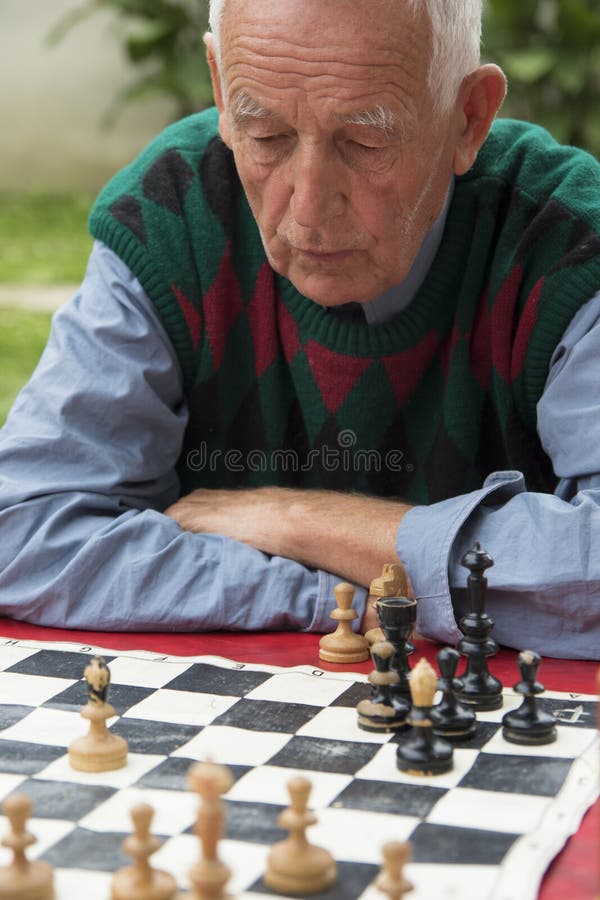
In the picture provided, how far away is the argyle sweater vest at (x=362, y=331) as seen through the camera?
230cm

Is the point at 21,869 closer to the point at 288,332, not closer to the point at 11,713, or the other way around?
the point at 11,713

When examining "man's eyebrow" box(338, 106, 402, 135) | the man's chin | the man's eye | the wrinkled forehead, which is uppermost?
the wrinkled forehead

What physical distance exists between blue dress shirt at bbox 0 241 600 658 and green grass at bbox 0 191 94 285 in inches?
207

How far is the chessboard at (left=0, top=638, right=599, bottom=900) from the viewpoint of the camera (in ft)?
4.01

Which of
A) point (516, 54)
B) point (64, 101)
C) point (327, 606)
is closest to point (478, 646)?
point (327, 606)

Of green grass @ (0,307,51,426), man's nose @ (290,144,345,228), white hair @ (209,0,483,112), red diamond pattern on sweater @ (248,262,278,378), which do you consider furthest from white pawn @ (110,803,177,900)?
green grass @ (0,307,51,426)

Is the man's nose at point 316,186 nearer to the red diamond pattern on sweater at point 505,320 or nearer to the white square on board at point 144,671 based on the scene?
the red diamond pattern on sweater at point 505,320

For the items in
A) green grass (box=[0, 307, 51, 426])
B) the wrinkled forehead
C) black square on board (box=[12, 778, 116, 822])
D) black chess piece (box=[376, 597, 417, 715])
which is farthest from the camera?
green grass (box=[0, 307, 51, 426])

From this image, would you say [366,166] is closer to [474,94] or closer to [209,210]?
[474,94]

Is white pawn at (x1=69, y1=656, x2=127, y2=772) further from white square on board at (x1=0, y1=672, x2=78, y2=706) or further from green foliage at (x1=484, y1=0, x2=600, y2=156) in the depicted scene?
green foliage at (x1=484, y1=0, x2=600, y2=156)

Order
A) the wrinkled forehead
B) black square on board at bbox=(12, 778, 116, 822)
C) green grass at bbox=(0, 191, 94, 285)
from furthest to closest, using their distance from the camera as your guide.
→ green grass at bbox=(0, 191, 94, 285)
the wrinkled forehead
black square on board at bbox=(12, 778, 116, 822)

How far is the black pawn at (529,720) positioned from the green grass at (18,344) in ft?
15.2

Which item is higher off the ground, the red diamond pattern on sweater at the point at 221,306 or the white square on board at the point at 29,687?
the red diamond pattern on sweater at the point at 221,306

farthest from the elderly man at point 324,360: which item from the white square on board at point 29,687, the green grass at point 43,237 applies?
the green grass at point 43,237
